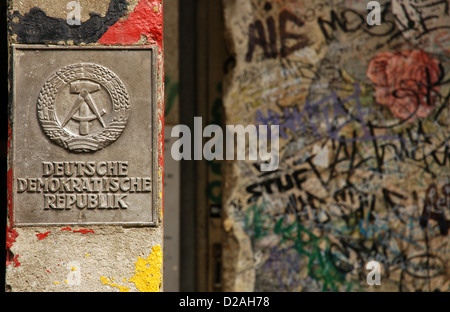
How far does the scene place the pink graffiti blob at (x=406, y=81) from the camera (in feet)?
13.4

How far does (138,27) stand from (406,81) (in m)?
2.49

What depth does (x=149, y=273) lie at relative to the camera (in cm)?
250

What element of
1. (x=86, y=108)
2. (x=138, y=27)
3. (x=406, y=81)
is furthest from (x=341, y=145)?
(x=86, y=108)

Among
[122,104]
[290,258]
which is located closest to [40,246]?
[122,104]

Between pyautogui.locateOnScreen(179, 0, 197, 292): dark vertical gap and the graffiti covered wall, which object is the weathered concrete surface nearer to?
the graffiti covered wall

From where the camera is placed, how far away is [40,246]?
2471 mm

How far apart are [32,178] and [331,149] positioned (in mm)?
2410

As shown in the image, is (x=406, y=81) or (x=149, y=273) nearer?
(x=149, y=273)

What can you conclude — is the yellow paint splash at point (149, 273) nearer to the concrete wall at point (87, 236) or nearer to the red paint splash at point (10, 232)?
the concrete wall at point (87, 236)

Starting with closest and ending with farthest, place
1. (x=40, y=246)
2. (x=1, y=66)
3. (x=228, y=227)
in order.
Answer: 1. (x=40, y=246)
2. (x=1, y=66)
3. (x=228, y=227)

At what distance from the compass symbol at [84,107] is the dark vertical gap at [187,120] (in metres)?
1.71

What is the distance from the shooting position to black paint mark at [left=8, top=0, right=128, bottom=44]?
2.50m

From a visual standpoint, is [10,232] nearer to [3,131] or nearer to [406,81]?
[3,131]

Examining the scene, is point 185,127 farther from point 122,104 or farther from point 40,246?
point 40,246
